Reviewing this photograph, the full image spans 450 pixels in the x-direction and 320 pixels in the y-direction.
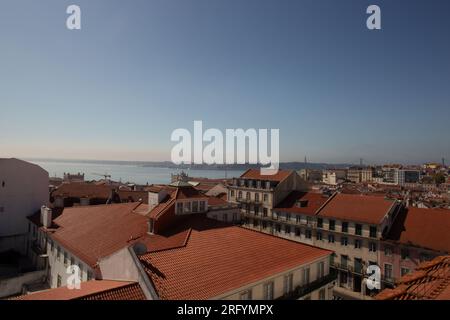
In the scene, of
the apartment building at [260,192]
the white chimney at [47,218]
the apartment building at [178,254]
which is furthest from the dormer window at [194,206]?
the apartment building at [260,192]

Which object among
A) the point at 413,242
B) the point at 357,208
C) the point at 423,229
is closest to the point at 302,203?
the point at 357,208

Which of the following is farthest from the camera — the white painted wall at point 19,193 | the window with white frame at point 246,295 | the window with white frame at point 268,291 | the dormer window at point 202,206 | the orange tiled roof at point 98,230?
the white painted wall at point 19,193

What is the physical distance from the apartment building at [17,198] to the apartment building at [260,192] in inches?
1259

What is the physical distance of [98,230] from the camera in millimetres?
27312

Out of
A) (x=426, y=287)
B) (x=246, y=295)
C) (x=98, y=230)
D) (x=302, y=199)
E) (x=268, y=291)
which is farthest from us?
(x=302, y=199)

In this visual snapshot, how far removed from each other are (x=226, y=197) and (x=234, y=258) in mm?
42927

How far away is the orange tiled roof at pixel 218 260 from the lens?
14.2 meters

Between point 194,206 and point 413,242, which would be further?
point 413,242

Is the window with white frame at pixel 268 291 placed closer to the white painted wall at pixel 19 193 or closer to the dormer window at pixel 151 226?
the dormer window at pixel 151 226

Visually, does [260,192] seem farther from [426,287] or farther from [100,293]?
[100,293]

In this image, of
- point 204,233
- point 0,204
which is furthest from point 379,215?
point 0,204

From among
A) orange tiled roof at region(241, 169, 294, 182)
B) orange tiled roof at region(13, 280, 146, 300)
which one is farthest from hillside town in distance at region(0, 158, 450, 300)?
orange tiled roof at region(241, 169, 294, 182)

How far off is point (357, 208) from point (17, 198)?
44512 millimetres
